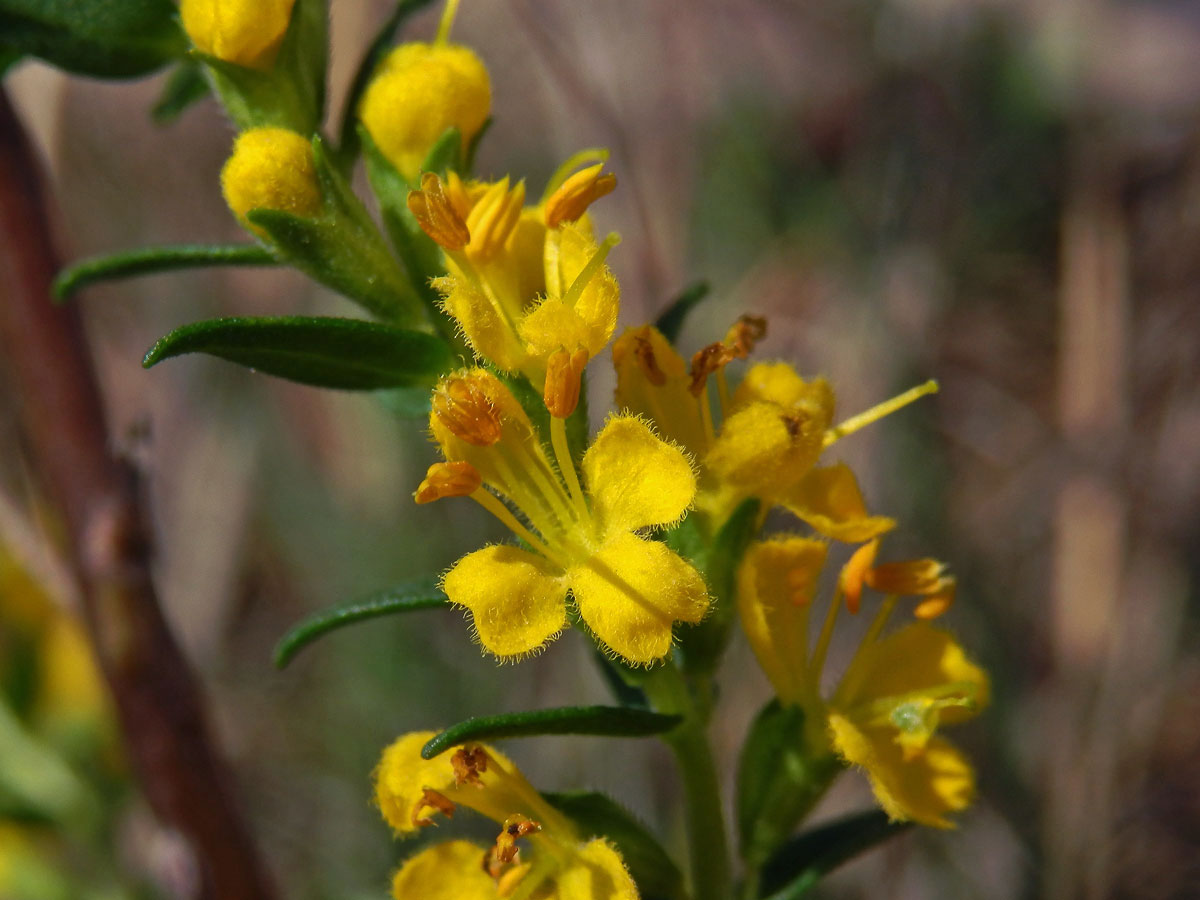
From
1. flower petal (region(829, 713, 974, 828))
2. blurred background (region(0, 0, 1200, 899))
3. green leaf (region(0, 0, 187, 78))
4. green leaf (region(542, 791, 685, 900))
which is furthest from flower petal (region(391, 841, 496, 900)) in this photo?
blurred background (region(0, 0, 1200, 899))

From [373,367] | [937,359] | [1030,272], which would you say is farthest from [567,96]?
[373,367]

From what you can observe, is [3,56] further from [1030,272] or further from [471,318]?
[1030,272]

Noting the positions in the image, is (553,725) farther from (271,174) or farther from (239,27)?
(239,27)

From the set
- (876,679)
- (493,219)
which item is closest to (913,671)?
(876,679)

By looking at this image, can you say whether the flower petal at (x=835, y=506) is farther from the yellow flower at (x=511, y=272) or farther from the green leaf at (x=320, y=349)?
the green leaf at (x=320, y=349)

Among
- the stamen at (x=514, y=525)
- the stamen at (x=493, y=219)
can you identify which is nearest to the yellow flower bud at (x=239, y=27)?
the stamen at (x=493, y=219)

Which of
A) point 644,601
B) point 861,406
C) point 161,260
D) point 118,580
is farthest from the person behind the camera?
point 861,406
